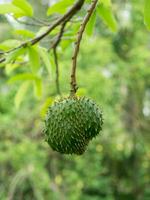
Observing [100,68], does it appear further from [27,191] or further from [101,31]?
[27,191]

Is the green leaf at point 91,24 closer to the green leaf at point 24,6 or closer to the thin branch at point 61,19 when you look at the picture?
the thin branch at point 61,19

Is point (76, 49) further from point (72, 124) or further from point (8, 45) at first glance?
point (8, 45)

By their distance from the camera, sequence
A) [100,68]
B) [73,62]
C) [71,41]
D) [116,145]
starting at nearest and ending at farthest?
[73,62] → [71,41] → [100,68] → [116,145]

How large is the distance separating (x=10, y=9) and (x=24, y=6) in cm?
8

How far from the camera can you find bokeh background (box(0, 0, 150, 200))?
227 inches

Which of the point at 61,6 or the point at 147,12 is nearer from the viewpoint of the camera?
the point at 147,12

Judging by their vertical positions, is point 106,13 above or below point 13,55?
above

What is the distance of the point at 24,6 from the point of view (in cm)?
150

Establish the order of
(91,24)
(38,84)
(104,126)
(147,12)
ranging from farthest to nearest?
(104,126), (38,84), (91,24), (147,12)

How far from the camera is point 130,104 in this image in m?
8.39

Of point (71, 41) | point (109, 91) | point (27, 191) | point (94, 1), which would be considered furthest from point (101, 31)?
point (94, 1)

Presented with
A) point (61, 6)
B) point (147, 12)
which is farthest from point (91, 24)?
Result: point (147, 12)

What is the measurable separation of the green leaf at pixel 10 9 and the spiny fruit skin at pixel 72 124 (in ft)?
1.06

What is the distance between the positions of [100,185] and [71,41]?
22.9ft
